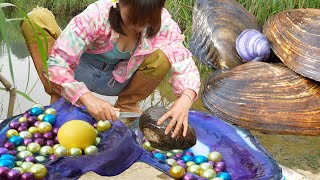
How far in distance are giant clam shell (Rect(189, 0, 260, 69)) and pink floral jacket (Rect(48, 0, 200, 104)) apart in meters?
1.36

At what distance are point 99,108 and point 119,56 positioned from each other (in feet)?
1.69

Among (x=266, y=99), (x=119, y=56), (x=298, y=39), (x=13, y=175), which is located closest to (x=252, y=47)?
(x=298, y=39)

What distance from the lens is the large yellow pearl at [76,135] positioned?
1696 mm

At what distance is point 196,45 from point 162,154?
196 cm

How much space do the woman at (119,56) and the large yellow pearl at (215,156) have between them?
0.19 metres

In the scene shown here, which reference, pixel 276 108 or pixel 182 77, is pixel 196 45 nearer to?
pixel 276 108

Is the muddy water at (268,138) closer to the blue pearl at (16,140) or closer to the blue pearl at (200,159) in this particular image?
the blue pearl at (16,140)

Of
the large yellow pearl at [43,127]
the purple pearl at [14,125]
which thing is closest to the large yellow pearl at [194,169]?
the large yellow pearl at [43,127]

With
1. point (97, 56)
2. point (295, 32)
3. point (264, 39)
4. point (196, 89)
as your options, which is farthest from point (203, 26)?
point (196, 89)

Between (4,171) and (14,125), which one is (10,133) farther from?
(4,171)

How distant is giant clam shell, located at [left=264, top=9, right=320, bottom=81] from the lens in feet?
10.2

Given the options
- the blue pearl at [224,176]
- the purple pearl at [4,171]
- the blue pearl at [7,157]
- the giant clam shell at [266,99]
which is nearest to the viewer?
the purple pearl at [4,171]

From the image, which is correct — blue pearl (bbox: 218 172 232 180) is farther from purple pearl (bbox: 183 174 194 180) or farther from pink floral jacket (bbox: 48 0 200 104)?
pink floral jacket (bbox: 48 0 200 104)

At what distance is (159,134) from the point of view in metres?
1.85
